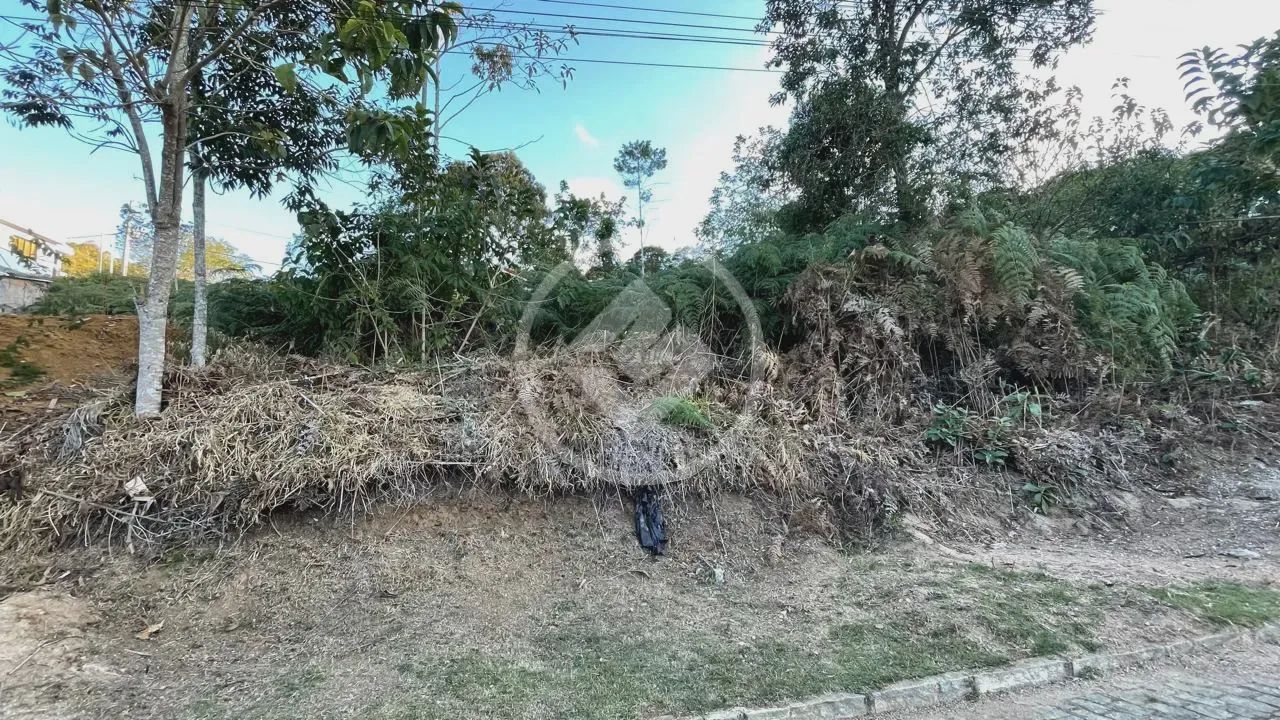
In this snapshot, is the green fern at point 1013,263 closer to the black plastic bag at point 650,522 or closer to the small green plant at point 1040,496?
the small green plant at point 1040,496

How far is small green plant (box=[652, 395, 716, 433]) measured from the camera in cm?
534

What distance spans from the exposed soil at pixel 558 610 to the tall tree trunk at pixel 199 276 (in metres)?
1.86

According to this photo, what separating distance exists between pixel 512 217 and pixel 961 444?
5.20 meters

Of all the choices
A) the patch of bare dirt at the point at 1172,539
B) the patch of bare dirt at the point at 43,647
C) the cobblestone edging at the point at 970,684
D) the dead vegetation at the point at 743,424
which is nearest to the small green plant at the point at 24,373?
the dead vegetation at the point at 743,424

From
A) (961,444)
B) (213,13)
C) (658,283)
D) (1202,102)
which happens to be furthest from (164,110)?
(1202,102)

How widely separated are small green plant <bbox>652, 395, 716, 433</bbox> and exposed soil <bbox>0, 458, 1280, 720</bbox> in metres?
0.68

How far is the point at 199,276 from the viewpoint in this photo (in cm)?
529

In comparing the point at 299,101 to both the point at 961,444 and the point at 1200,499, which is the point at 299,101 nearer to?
the point at 961,444

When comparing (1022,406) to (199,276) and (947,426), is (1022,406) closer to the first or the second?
(947,426)

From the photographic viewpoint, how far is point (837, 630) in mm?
3701

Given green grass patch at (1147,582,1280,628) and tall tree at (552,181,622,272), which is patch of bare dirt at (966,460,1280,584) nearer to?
green grass patch at (1147,582,1280,628)

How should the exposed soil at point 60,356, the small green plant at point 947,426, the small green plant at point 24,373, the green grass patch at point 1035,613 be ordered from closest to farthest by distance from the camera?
the green grass patch at point 1035,613 → the exposed soil at point 60,356 → the small green plant at point 24,373 → the small green plant at point 947,426

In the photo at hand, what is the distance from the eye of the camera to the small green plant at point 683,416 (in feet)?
17.5

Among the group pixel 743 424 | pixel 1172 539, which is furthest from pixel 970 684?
pixel 1172 539
